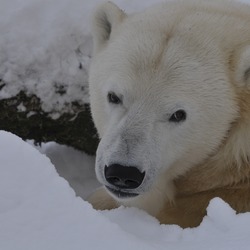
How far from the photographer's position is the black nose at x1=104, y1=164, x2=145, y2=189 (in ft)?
7.18

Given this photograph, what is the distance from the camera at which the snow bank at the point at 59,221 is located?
141 cm

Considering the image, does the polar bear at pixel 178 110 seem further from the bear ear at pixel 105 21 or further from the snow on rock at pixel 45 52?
the snow on rock at pixel 45 52

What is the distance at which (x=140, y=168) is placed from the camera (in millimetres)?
2217

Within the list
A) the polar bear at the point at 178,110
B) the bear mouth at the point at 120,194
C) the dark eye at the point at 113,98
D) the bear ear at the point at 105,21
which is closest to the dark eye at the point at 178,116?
the polar bear at the point at 178,110

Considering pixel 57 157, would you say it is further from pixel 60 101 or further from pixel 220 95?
pixel 220 95

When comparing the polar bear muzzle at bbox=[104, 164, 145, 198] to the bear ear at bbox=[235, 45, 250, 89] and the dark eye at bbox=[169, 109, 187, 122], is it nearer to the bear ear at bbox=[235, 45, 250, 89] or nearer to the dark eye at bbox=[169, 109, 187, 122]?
the dark eye at bbox=[169, 109, 187, 122]

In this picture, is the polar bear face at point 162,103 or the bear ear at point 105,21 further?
the bear ear at point 105,21

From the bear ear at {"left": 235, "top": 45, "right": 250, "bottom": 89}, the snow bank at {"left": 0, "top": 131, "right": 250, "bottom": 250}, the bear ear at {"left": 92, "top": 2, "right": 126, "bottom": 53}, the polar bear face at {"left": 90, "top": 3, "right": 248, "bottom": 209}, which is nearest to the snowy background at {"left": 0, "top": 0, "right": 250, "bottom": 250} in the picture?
the snow bank at {"left": 0, "top": 131, "right": 250, "bottom": 250}

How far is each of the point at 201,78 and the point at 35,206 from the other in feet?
3.79

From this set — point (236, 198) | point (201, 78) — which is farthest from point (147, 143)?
point (236, 198)

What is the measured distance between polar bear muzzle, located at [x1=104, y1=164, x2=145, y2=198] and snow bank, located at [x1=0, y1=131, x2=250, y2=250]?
46 cm

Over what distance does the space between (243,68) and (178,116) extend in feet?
1.13

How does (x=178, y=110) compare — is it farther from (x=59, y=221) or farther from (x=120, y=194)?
(x=59, y=221)

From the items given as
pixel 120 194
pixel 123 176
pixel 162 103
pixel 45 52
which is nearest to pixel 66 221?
pixel 123 176
